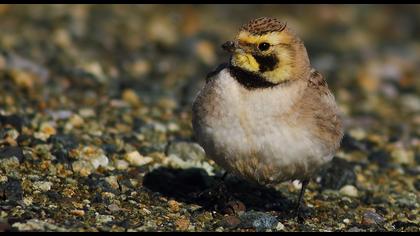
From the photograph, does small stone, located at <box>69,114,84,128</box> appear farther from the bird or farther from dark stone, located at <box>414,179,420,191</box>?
dark stone, located at <box>414,179,420,191</box>

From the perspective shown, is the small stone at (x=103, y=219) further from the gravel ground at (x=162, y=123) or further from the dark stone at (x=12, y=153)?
the dark stone at (x=12, y=153)

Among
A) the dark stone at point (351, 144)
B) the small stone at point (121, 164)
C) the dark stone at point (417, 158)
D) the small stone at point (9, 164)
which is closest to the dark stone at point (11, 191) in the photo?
the small stone at point (9, 164)

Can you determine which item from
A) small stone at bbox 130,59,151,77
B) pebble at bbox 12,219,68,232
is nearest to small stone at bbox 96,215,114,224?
pebble at bbox 12,219,68,232

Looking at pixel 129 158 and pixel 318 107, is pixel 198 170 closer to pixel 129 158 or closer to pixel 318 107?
pixel 129 158

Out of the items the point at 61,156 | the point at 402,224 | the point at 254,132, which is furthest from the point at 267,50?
the point at 61,156

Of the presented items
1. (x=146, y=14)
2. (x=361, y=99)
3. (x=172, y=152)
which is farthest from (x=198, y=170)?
(x=146, y=14)
